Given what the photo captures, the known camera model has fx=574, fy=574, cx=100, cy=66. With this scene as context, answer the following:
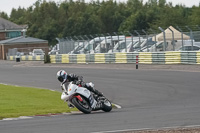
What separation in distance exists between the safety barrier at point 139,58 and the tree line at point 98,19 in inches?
1208

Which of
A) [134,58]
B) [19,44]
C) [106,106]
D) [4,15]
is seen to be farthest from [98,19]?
[106,106]

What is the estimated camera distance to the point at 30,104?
1800 centimetres

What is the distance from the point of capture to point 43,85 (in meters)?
27.6

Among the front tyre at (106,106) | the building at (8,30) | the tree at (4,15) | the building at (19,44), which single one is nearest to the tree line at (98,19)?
the building at (8,30)

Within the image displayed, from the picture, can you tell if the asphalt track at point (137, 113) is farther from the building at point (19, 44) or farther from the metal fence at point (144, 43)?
the building at point (19, 44)

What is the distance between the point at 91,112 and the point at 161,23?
63.5 meters

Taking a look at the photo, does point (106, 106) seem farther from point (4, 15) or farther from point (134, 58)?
point (4, 15)

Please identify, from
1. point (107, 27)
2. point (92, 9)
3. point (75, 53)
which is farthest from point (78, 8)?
point (75, 53)

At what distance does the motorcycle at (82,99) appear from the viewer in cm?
1496

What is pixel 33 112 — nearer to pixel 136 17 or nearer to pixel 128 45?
pixel 128 45

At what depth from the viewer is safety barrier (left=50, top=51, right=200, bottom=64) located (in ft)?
109

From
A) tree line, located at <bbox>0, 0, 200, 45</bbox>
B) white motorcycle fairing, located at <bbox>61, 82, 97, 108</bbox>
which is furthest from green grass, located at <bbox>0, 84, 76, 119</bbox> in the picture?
tree line, located at <bbox>0, 0, 200, 45</bbox>

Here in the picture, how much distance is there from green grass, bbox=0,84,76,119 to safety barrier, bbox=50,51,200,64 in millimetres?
12887

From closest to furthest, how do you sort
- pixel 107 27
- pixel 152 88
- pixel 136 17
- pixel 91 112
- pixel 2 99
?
1. pixel 91 112
2. pixel 2 99
3. pixel 152 88
4. pixel 136 17
5. pixel 107 27
